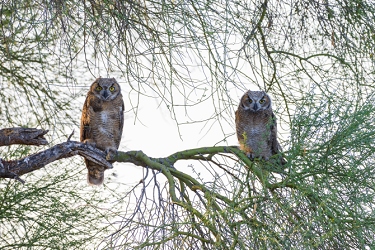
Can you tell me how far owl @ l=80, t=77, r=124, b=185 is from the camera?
6.06 m

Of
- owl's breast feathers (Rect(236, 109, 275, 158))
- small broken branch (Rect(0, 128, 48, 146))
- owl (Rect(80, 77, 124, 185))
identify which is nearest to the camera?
small broken branch (Rect(0, 128, 48, 146))

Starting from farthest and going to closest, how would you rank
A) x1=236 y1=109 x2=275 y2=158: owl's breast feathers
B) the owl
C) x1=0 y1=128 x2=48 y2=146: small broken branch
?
the owl, x1=236 y1=109 x2=275 y2=158: owl's breast feathers, x1=0 y1=128 x2=48 y2=146: small broken branch

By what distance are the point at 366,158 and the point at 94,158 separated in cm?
175

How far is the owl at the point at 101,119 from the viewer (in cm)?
606

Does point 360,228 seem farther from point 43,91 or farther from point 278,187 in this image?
point 43,91

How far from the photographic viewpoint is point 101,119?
6141mm

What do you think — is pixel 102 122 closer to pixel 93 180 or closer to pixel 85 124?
pixel 85 124

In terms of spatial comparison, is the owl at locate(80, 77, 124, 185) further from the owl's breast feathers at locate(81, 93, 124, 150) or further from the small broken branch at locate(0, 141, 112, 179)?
the small broken branch at locate(0, 141, 112, 179)

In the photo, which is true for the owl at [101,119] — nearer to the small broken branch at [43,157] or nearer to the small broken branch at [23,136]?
the small broken branch at [43,157]

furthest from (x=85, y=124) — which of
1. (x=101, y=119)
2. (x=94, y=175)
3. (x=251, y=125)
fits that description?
(x=251, y=125)

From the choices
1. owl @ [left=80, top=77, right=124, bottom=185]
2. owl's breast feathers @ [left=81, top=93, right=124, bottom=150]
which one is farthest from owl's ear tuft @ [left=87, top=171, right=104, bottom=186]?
owl's breast feathers @ [left=81, top=93, right=124, bottom=150]

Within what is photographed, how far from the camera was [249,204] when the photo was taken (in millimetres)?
4027

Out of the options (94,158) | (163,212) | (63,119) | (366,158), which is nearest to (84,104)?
(63,119)

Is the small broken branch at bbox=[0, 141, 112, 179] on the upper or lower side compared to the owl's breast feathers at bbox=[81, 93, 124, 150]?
lower
